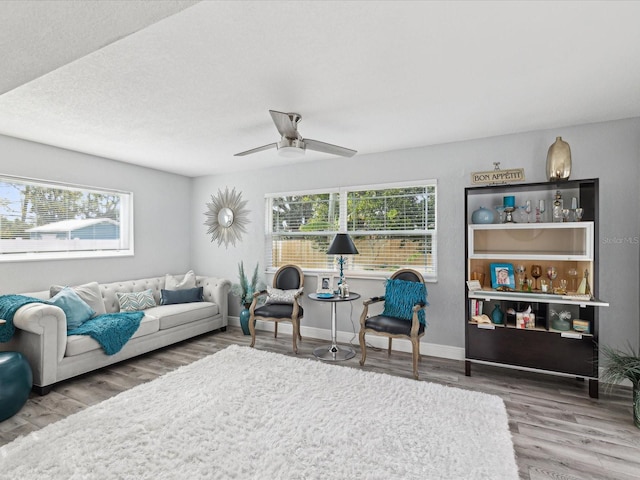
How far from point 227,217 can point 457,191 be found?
3572mm

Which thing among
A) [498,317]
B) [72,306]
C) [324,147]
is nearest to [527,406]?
[498,317]

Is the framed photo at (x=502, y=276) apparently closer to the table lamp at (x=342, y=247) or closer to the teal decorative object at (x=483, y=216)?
the teal decorative object at (x=483, y=216)

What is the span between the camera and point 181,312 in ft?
14.7

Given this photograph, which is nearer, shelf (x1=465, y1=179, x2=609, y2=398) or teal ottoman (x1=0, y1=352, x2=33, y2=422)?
teal ottoman (x1=0, y1=352, x2=33, y2=422)

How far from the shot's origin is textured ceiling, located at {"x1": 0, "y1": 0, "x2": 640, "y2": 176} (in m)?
1.65

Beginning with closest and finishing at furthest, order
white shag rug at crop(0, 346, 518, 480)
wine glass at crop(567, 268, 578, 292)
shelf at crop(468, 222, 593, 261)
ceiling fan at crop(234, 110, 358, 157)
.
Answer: white shag rug at crop(0, 346, 518, 480) < ceiling fan at crop(234, 110, 358, 157) < shelf at crop(468, 222, 593, 261) < wine glass at crop(567, 268, 578, 292)

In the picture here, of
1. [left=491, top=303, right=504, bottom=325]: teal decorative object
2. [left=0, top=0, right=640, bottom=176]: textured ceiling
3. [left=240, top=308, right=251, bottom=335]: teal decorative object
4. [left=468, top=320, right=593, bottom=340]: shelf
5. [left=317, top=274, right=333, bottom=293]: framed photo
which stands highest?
[left=0, top=0, right=640, bottom=176]: textured ceiling

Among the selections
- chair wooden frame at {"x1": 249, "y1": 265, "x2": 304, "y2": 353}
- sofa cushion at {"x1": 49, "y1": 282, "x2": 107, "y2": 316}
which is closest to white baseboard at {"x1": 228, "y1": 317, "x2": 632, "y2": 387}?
chair wooden frame at {"x1": 249, "y1": 265, "x2": 304, "y2": 353}

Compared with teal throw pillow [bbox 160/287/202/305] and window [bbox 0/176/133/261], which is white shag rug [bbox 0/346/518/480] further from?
window [bbox 0/176/133/261]

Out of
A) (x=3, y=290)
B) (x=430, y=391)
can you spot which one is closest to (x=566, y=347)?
(x=430, y=391)

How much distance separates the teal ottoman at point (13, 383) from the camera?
2.55 m

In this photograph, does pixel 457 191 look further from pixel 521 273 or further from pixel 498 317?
pixel 498 317

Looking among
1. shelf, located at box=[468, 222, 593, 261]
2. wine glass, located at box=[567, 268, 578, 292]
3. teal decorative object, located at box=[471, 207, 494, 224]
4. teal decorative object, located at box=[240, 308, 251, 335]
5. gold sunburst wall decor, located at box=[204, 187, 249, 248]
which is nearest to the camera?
shelf, located at box=[468, 222, 593, 261]

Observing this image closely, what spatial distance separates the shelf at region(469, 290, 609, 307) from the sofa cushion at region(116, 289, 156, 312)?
4083 millimetres
